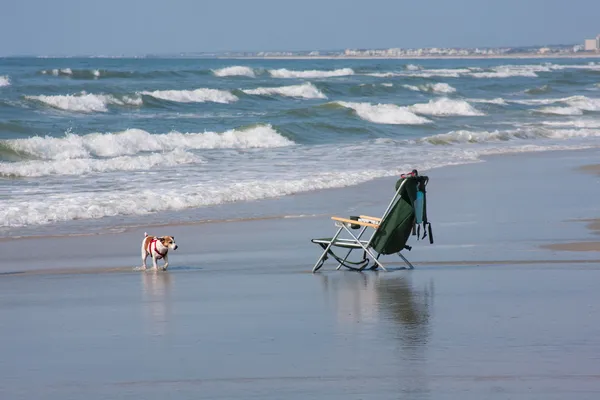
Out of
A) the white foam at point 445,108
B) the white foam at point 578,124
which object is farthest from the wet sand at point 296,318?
the white foam at point 445,108

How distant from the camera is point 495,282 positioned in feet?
25.7

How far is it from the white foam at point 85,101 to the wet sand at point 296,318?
25.4 metres

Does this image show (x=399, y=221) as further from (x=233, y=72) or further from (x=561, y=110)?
(x=233, y=72)

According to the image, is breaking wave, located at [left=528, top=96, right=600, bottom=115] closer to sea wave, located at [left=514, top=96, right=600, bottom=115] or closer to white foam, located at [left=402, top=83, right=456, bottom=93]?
sea wave, located at [left=514, top=96, right=600, bottom=115]

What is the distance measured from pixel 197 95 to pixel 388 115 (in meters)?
10.8

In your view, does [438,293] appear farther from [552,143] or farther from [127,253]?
[552,143]

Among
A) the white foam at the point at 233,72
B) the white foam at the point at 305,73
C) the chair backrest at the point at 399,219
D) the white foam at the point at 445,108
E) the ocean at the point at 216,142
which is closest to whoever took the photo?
the chair backrest at the point at 399,219

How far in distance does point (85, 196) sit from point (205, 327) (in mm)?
7795

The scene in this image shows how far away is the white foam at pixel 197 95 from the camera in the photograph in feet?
139

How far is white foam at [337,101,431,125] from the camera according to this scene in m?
34.4

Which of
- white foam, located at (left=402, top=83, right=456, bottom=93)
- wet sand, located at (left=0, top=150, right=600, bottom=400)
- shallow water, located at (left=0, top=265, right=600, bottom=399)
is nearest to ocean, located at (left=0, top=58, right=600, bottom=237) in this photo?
white foam, located at (left=402, top=83, right=456, bottom=93)

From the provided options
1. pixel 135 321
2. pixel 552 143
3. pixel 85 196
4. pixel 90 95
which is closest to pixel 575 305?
pixel 135 321

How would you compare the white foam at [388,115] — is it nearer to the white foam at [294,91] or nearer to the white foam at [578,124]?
the white foam at [578,124]

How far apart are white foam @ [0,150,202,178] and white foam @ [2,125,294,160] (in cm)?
244
